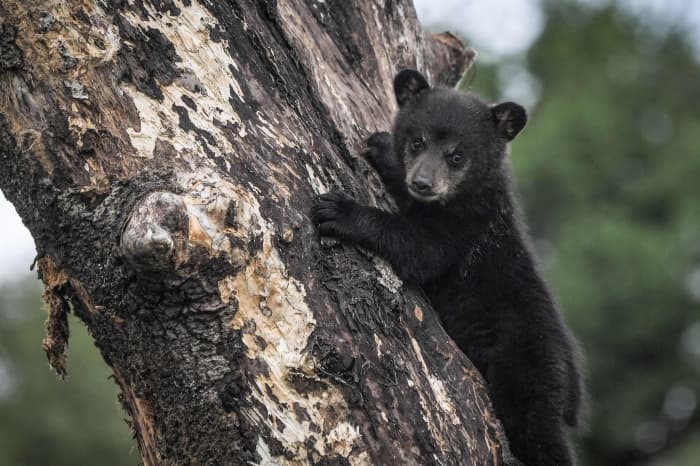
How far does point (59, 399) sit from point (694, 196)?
20211mm

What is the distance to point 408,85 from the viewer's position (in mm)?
6277

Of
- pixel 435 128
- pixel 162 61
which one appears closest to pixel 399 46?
pixel 435 128

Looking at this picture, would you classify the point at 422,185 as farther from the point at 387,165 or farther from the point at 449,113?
the point at 449,113

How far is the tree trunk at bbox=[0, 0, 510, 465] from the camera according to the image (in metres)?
3.72

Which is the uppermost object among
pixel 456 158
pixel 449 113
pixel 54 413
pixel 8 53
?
pixel 54 413

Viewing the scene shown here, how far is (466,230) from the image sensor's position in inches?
234

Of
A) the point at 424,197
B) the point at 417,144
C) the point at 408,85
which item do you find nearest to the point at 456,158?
the point at 417,144

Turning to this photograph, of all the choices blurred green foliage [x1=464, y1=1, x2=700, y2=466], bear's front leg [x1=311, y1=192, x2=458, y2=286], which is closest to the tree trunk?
bear's front leg [x1=311, y1=192, x2=458, y2=286]

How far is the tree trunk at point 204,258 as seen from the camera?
12.2 feet

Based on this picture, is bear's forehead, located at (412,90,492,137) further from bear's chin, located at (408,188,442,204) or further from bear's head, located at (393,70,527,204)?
bear's chin, located at (408,188,442,204)

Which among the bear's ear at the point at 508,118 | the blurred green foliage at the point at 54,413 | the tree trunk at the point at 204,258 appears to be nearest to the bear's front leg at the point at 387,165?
the bear's ear at the point at 508,118

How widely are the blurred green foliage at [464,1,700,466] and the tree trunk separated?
10.6 meters

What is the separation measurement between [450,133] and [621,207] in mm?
22632

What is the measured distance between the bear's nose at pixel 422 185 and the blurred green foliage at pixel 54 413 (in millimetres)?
20061
